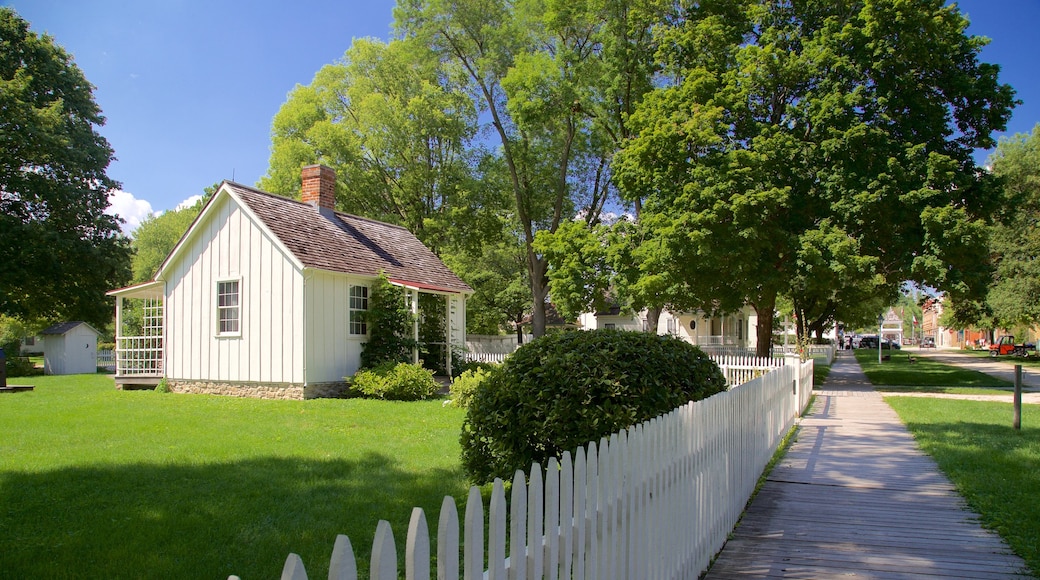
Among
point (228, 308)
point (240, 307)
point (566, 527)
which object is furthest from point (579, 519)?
point (228, 308)

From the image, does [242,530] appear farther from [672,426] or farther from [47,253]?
[47,253]

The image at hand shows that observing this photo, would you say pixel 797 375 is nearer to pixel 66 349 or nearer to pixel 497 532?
pixel 497 532

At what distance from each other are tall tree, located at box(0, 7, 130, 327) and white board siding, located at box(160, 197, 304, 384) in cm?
1662

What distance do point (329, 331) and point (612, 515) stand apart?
14836 mm

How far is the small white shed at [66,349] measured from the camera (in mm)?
29578

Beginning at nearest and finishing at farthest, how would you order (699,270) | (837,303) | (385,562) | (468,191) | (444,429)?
(385,562), (444,429), (699,270), (468,191), (837,303)

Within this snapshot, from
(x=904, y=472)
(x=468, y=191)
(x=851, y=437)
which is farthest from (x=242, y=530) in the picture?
(x=468, y=191)

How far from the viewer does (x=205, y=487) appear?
6.82m

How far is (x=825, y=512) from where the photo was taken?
648 centimetres

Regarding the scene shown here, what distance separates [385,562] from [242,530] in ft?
13.8

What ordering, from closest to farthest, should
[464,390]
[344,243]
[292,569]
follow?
[292,569] → [464,390] → [344,243]

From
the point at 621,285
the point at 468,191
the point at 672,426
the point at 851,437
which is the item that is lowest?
the point at 851,437

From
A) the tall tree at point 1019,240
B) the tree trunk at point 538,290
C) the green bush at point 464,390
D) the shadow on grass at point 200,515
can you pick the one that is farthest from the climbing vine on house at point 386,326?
the tall tree at point 1019,240

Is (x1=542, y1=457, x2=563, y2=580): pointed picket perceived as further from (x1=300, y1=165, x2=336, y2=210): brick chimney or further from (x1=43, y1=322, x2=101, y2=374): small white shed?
(x1=43, y1=322, x2=101, y2=374): small white shed
